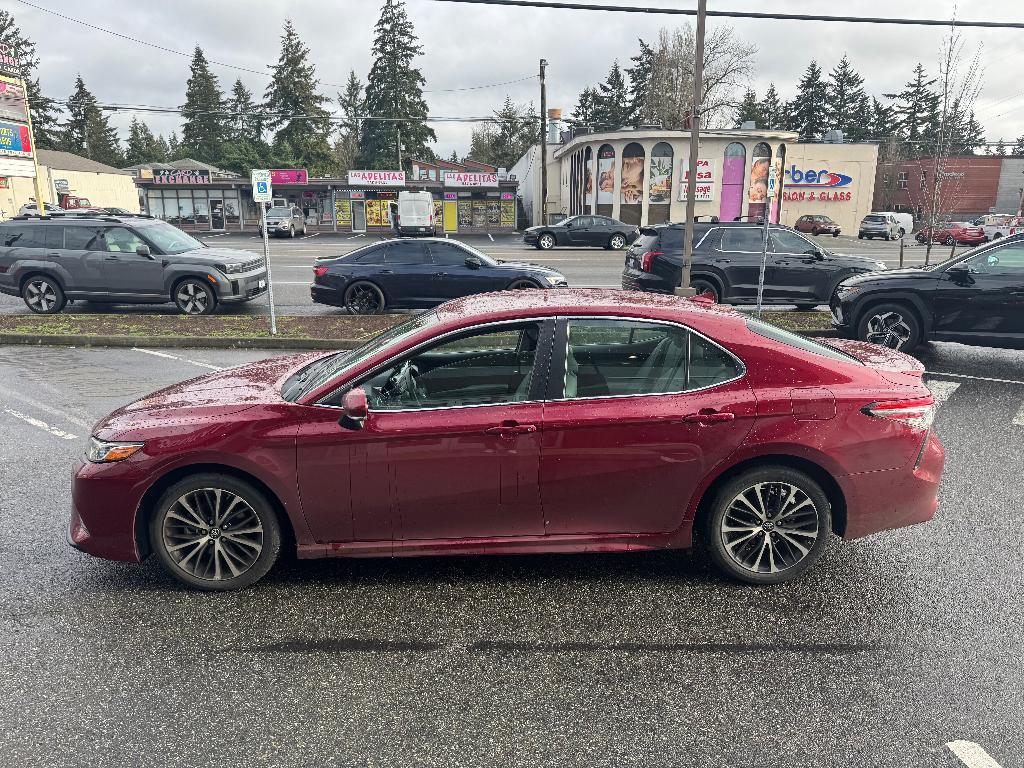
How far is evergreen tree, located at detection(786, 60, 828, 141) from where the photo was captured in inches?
2936

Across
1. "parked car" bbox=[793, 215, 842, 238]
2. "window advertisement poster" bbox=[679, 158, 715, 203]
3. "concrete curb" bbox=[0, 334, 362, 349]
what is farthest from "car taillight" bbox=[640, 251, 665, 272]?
"parked car" bbox=[793, 215, 842, 238]

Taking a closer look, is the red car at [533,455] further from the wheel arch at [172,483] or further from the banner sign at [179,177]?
the banner sign at [179,177]

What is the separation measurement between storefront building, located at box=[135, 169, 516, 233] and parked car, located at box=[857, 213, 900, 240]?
22.2 m

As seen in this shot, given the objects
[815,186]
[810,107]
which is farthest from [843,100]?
[815,186]

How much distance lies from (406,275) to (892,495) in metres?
10.3

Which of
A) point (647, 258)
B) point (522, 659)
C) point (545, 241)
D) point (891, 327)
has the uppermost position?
point (647, 258)

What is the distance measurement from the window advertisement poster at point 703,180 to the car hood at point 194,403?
127 feet

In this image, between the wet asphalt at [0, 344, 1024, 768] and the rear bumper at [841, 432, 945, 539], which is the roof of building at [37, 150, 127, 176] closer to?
the wet asphalt at [0, 344, 1024, 768]

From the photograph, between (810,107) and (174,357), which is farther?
(810,107)

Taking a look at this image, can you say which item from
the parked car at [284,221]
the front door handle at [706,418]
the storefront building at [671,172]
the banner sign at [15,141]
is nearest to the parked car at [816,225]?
the storefront building at [671,172]

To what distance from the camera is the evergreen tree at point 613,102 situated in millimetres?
80294

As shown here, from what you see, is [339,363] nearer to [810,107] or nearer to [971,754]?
[971,754]

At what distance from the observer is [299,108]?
221 feet

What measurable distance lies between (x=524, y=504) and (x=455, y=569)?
2.30ft
